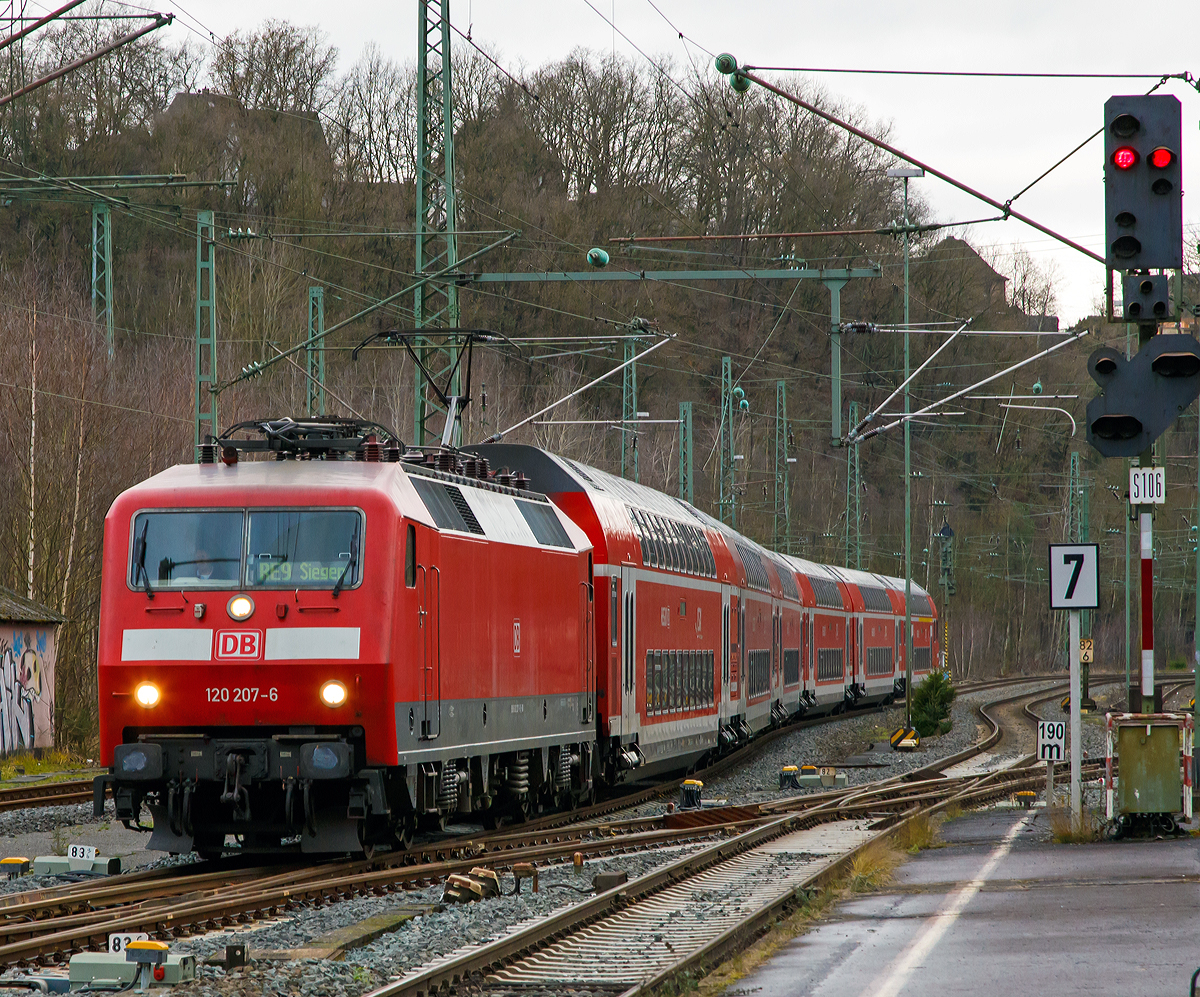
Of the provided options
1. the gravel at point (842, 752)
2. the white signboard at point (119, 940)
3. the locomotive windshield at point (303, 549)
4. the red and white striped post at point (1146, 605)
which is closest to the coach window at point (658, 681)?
the gravel at point (842, 752)

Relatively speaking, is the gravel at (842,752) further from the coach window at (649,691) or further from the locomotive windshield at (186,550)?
the locomotive windshield at (186,550)

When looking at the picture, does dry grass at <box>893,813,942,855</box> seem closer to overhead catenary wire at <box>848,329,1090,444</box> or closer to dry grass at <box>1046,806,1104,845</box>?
dry grass at <box>1046,806,1104,845</box>

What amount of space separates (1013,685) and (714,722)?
43.4 metres

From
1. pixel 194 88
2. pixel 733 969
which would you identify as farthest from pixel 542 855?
pixel 194 88

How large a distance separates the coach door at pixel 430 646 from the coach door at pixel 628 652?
20.4 feet

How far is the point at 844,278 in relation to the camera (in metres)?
22.4

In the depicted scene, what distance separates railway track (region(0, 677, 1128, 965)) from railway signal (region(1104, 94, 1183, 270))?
5833 mm

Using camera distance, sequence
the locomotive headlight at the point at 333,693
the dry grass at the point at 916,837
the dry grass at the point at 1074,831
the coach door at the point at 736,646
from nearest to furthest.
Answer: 1. the locomotive headlight at the point at 333,693
2. the dry grass at the point at 1074,831
3. the dry grass at the point at 916,837
4. the coach door at the point at 736,646

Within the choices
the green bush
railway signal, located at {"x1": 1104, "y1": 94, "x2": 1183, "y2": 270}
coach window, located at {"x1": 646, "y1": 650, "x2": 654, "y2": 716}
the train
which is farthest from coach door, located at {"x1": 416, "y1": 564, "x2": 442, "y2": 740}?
the green bush

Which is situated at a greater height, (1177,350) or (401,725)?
(1177,350)

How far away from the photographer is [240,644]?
1295cm

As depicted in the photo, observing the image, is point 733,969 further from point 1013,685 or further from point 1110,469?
point 1110,469

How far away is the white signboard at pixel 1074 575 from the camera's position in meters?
15.6

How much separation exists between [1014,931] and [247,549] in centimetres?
638
